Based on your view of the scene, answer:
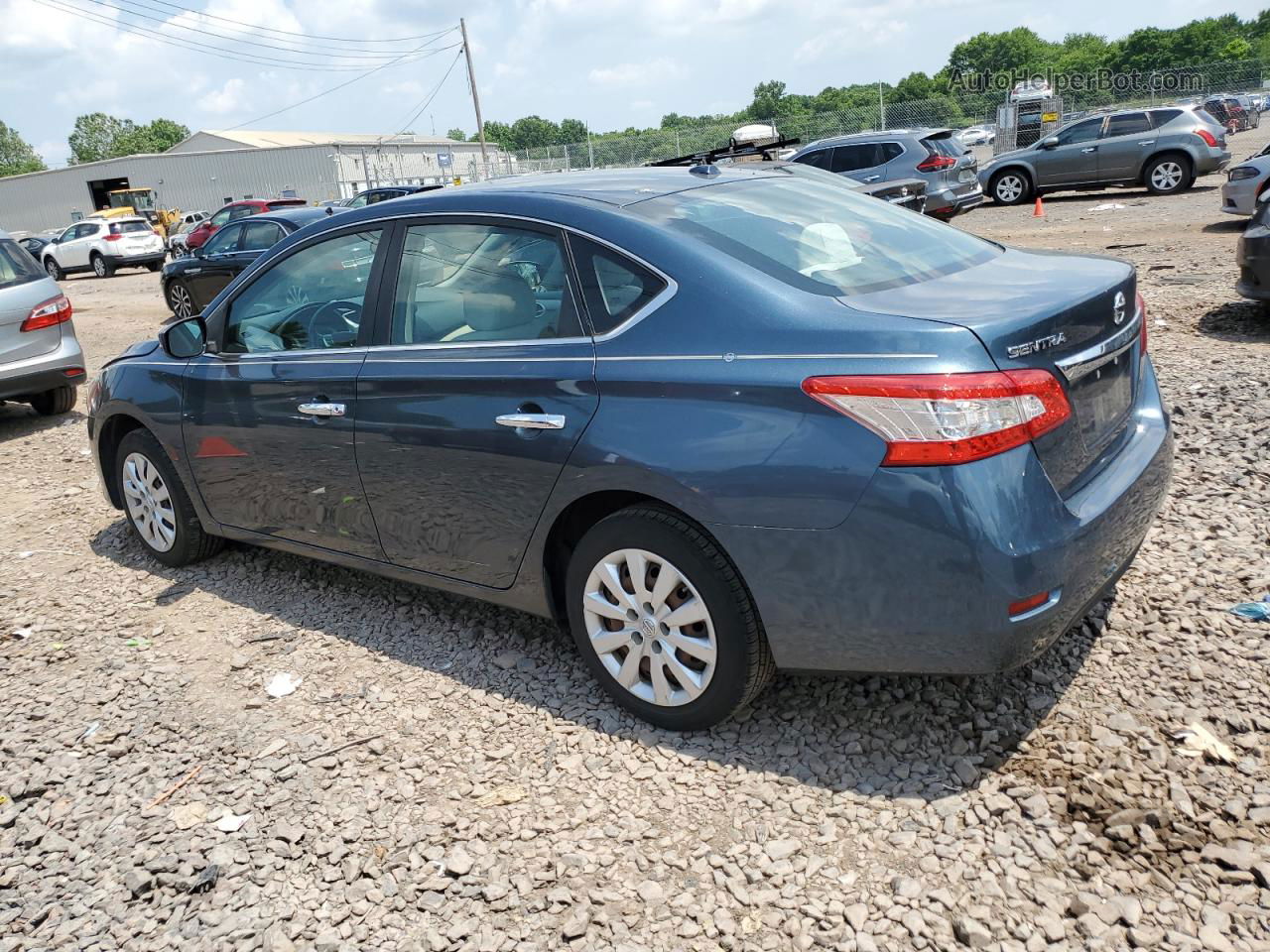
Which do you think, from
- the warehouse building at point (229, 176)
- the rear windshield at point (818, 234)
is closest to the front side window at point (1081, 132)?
the rear windshield at point (818, 234)

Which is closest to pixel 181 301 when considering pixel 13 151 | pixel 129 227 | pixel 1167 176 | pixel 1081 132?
pixel 129 227

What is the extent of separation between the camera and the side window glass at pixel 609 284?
3.19 meters

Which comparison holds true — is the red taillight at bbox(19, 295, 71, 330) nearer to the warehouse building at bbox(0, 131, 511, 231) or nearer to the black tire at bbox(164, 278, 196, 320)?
the black tire at bbox(164, 278, 196, 320)

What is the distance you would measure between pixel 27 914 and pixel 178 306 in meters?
14.2

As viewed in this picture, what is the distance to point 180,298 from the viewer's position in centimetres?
1541

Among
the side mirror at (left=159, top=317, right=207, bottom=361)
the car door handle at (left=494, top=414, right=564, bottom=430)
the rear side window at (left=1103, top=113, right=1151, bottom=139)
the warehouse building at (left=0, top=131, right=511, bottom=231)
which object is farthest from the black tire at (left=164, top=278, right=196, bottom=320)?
the warehouse building at (left=0, top=131, right=511, bottom=231)

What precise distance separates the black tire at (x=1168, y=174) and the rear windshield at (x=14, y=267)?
18973 mm

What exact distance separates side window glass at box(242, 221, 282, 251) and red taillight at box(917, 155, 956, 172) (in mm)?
→ 10456

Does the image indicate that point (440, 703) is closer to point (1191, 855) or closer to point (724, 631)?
point (724, 631)

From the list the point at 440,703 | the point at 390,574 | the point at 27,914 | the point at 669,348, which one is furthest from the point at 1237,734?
the point at 27,914

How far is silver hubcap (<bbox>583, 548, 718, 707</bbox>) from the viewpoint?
311cm

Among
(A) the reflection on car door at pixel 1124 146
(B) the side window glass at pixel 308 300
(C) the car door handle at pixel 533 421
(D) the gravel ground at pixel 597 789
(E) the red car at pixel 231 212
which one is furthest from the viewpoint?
(E) the red car at pixel 231 212

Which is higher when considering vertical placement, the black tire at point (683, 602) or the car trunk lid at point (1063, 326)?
the car trunk lid at point (1063, 326)

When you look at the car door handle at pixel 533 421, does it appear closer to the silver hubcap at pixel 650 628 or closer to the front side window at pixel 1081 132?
the silver hubcap at pixel 650 628
